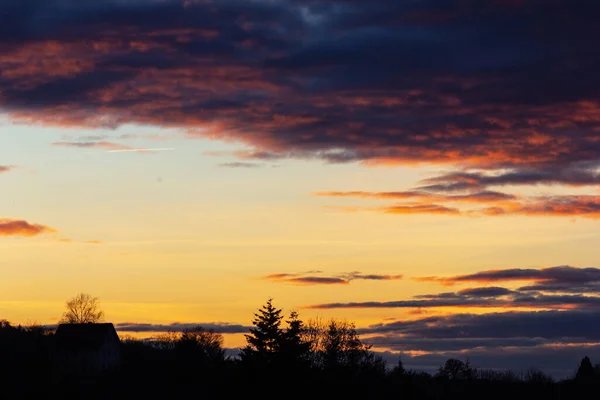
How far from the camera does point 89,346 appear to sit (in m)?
146

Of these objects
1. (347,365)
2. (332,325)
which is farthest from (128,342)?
(347,365)

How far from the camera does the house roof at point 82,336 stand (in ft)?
479

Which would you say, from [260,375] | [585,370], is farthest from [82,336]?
[585,370]

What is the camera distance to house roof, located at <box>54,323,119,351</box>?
5748 inches

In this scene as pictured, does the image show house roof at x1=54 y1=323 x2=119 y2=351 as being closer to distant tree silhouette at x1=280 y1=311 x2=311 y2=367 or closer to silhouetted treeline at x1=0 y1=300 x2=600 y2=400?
silhouetted treeline at x1=0 y1=300 x2=600 y2=400

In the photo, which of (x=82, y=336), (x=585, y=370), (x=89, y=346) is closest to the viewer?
(x=89, y=346)

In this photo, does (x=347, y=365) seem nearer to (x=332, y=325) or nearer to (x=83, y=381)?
(x=332, y=325)

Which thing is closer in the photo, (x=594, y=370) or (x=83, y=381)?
(x=83, y=381)

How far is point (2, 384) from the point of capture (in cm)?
10494

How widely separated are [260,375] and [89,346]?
50.7 metres

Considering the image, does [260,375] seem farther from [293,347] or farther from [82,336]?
[82,336]

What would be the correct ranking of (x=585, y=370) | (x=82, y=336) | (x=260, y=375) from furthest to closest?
(x=585, y=370), (x=82, y=336), (x=260, y=375)

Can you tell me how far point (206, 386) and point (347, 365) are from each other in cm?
2917

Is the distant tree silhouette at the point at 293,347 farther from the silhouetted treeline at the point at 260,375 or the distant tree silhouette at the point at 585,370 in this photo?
the distant tree silhouette at the point at 585,370
